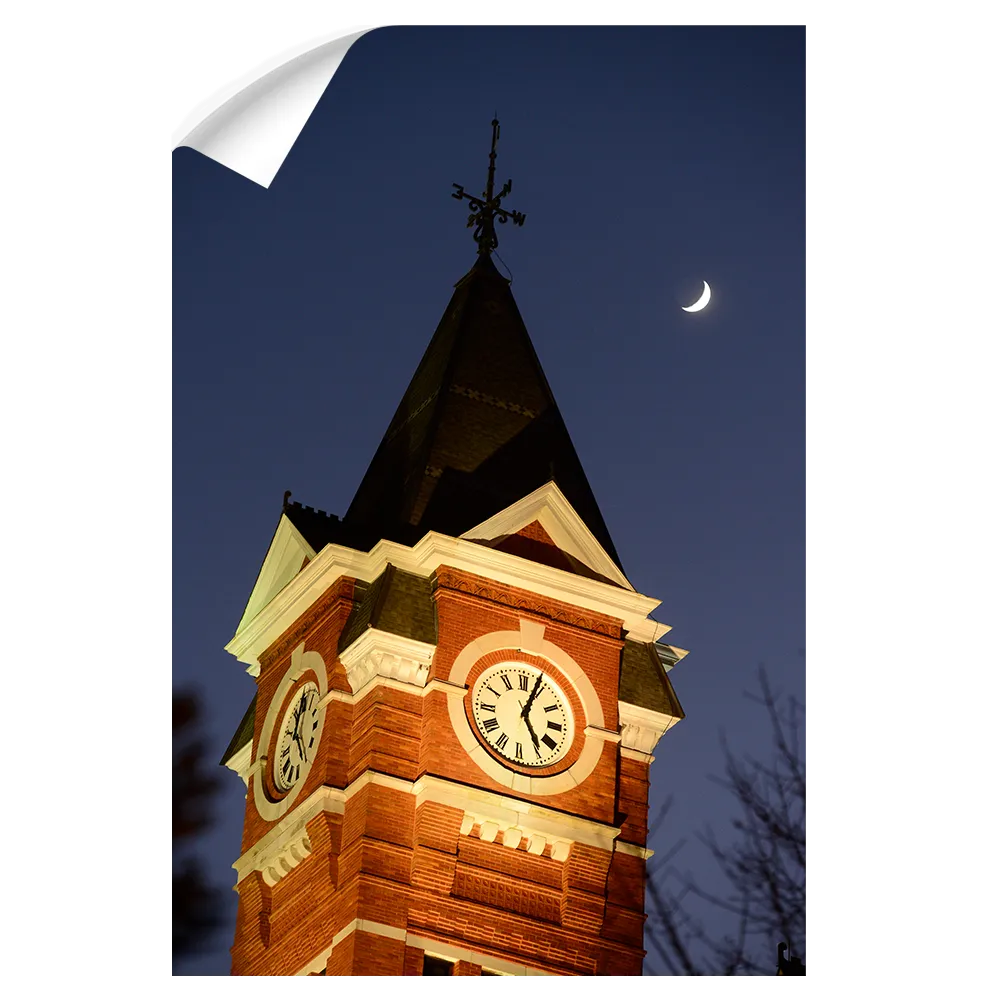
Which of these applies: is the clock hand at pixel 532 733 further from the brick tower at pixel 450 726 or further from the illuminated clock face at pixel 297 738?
the illuminated clock face at pixel 297 738

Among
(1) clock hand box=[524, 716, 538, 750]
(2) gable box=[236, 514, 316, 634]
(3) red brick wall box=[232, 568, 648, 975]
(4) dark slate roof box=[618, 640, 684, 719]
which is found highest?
(2) gable box=[236, 514, 316, 634]

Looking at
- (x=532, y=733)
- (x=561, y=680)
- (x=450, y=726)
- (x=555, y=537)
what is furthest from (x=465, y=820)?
(x=555, y=537)

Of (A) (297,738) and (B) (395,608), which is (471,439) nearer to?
(B) (395,608)

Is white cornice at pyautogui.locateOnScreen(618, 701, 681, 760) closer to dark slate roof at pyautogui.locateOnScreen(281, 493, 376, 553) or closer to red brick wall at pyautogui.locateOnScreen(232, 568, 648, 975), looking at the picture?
red brick wall at pyautogui.locateOnScreen(232, 568, 648, 975)

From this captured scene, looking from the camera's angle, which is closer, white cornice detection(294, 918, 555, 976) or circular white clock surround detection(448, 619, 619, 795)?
white cornice detection(294, 918, 555, 976)

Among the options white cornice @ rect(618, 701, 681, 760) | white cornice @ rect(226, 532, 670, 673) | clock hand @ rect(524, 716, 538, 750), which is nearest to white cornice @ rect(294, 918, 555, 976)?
clock hand @ rect(524, 716, 538, 750)

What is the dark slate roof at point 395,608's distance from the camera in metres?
31.8

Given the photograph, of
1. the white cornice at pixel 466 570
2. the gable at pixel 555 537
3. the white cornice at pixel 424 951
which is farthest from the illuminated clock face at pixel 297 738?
the gable at pixel 555 537

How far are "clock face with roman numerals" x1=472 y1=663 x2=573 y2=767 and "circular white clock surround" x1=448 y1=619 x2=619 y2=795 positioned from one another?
0.22 meters

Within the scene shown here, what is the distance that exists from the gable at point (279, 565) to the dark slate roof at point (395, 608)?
5.93 ft

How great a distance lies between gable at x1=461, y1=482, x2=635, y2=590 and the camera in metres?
33.7

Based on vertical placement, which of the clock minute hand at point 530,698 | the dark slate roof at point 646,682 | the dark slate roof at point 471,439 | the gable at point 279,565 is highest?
the dark slate roof at point 471,439

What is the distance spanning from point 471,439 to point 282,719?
5923 millimetres

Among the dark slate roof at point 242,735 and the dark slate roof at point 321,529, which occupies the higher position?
the dark slate roof at point 321,529
